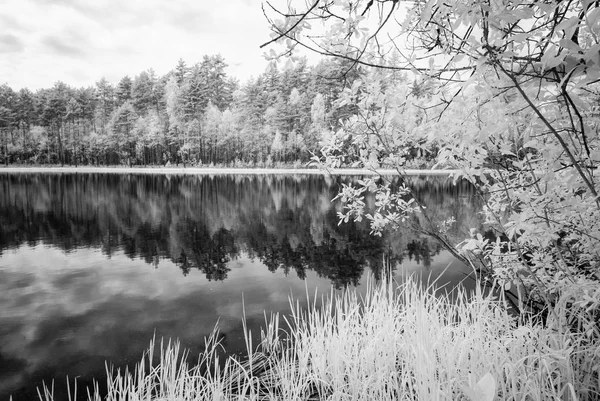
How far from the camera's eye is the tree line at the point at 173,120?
52844 millimetres

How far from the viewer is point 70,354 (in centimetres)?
563

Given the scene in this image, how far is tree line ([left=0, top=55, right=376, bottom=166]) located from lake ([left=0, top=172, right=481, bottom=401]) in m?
33.9

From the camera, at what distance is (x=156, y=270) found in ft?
32.7

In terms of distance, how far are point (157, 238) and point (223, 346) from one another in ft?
29.8

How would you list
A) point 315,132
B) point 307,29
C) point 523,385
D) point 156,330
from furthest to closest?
point 315,132 < point 156,330 < point 523,385 < point 307,29

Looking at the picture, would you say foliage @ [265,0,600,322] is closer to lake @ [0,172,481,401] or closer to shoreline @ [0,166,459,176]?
lake @ [0,172,481,401]

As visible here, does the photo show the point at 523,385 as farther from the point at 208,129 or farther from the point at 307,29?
the point at 208,129

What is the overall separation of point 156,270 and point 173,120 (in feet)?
155

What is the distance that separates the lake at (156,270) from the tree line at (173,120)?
111 feet

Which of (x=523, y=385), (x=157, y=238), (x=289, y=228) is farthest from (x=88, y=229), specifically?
(x=523, y=385)

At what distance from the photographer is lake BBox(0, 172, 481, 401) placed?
5895 mm

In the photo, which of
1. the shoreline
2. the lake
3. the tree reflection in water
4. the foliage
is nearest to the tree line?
the shoreline

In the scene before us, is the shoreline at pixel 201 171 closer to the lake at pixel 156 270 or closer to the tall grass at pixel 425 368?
the lake at pixel 156 270

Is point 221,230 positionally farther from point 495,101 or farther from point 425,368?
point 495,101
